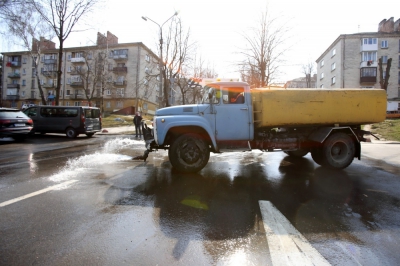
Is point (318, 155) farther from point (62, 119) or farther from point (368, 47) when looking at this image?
point (368, 47)

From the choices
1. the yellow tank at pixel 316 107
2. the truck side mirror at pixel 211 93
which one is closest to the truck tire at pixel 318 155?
the yellow tank at pixel 316 107

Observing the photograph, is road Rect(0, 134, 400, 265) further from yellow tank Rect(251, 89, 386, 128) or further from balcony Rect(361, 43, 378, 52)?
balcony Rect(361, 43, 378, 52)

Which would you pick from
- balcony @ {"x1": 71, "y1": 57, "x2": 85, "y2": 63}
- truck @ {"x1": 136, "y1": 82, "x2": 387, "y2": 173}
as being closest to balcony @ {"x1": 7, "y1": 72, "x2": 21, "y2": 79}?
balcony @ {"x1": 71, "y1": 57, "x2": 85, "y2": 63}

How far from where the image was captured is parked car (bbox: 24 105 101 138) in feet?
51.1

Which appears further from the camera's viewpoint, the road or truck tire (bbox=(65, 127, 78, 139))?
truck tire (bbox=(65, 127, 78, 139))

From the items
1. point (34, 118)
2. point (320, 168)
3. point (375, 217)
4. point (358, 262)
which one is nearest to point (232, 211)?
point (358, 262)

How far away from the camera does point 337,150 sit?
6.87 meters

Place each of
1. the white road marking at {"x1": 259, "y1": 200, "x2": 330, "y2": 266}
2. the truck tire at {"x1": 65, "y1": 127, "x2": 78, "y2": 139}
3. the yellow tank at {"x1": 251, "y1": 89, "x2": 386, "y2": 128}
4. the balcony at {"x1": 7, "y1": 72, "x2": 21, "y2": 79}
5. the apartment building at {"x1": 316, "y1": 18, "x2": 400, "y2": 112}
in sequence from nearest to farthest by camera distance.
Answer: the white road marking at {"x1": 259, "y1": 200, "x2": 330, "y2": 266} < the yellow tank at {"x1": 251, "y1": 89, "x2": 386, "y2": 128} < the truck tire at {"x1": 65, "y1": 127, "x2": 78, "y2": 139} < the apartment building at {"x1": 316, "y1": 18, "x2": 400, "y2": 112} < the balcony at {"x1": 7, "y1": 72, "x2": 21, "y2": 79}

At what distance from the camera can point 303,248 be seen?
274 centimetres

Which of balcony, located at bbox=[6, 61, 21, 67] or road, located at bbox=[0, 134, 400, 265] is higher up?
balcony, located at bbox=[6, 61, 21, 67]

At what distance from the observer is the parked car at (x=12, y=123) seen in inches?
478

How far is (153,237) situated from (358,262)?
2266 millimetres

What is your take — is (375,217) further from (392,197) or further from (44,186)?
(44,186)

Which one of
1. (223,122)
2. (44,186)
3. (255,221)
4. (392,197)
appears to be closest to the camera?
(255,221)
